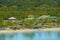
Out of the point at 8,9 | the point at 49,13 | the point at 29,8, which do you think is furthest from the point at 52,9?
the point at 8,9

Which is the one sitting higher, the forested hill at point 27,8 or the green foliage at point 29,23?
the forested hill at point 27,8

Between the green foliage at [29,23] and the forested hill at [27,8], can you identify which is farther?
the forested hill at [27,8]

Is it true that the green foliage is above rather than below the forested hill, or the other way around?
below

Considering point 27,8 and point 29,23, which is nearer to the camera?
point 29,23

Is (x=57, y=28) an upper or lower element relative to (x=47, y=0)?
lower

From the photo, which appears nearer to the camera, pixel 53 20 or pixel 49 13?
pixel 53 20

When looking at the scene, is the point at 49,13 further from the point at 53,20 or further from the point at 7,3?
the point at 7,3

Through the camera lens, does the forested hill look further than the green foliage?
Yes

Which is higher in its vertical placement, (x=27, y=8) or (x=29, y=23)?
(x=27, y=8)
